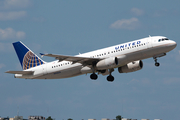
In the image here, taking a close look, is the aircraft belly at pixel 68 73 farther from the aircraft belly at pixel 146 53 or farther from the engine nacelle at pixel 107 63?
the aircraft belly at pixel 146 53

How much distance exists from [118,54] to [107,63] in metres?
2.24

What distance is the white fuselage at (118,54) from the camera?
55.5 meters

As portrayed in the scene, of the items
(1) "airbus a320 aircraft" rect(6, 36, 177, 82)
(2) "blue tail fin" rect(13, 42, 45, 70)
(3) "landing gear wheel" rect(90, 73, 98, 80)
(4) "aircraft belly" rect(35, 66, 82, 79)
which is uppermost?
(2) "blue tail fin" rect(13, 42, 45, 70)

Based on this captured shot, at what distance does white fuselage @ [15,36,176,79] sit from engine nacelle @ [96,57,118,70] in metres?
0.81

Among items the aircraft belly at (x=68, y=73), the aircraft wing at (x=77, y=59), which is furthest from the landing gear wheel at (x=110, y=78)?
the aircraft wing at (x=77, y=59)

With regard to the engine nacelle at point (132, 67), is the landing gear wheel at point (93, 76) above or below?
below

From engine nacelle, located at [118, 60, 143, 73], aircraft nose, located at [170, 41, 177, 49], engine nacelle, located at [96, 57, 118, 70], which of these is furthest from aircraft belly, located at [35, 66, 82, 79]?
aircraft nose, located at [170, 41, 177, 49]

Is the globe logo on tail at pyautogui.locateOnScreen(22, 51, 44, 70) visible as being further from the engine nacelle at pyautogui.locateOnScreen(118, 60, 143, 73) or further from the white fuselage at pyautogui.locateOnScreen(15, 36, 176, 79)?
the engine nacelle at pyautogui.locateOnScreen(118, 60, 143, 73)

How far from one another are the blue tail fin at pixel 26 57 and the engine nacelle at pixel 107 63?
11.6 meters

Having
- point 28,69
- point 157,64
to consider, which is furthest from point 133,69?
point 28,69

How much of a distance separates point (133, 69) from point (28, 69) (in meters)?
18.6

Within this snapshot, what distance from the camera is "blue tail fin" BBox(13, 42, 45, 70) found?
64.6 meters

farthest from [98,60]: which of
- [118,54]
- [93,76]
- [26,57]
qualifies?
[26,57]

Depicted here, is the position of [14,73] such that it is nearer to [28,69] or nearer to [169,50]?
[28,69]
